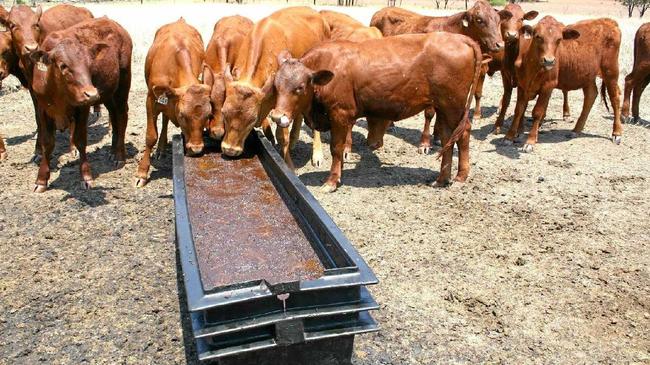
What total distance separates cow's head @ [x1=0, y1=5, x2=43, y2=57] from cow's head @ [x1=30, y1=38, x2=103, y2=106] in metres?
1.42

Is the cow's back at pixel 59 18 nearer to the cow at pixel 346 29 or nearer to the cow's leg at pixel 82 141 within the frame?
the cow's leg at pixel 82 141

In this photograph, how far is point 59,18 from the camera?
7.73m

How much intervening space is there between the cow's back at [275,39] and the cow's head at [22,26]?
267cm

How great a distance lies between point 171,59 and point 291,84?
1.48 metres

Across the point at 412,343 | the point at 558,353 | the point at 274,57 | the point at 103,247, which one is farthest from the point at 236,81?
the point at 558,353

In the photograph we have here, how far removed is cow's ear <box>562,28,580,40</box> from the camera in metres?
7.54

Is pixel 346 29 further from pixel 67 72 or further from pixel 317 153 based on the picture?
pixel 67 72

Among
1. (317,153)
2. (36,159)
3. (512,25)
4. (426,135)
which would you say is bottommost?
(36,159)

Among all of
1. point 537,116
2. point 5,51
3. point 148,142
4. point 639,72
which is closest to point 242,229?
point 148,142

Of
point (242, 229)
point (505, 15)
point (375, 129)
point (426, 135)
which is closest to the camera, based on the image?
point (242, 229)

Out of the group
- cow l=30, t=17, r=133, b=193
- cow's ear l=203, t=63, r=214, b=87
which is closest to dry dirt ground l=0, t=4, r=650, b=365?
cow l=30, t=17, r=133, b=193

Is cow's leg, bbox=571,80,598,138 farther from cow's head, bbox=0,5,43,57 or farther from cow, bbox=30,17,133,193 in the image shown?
cow's head, bbox=0,5,43,57

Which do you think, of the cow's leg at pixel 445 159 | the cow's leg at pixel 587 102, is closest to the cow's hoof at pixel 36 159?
the cow's leg at pixel 445 159

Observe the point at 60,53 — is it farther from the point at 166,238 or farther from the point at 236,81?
the point at 166,238
